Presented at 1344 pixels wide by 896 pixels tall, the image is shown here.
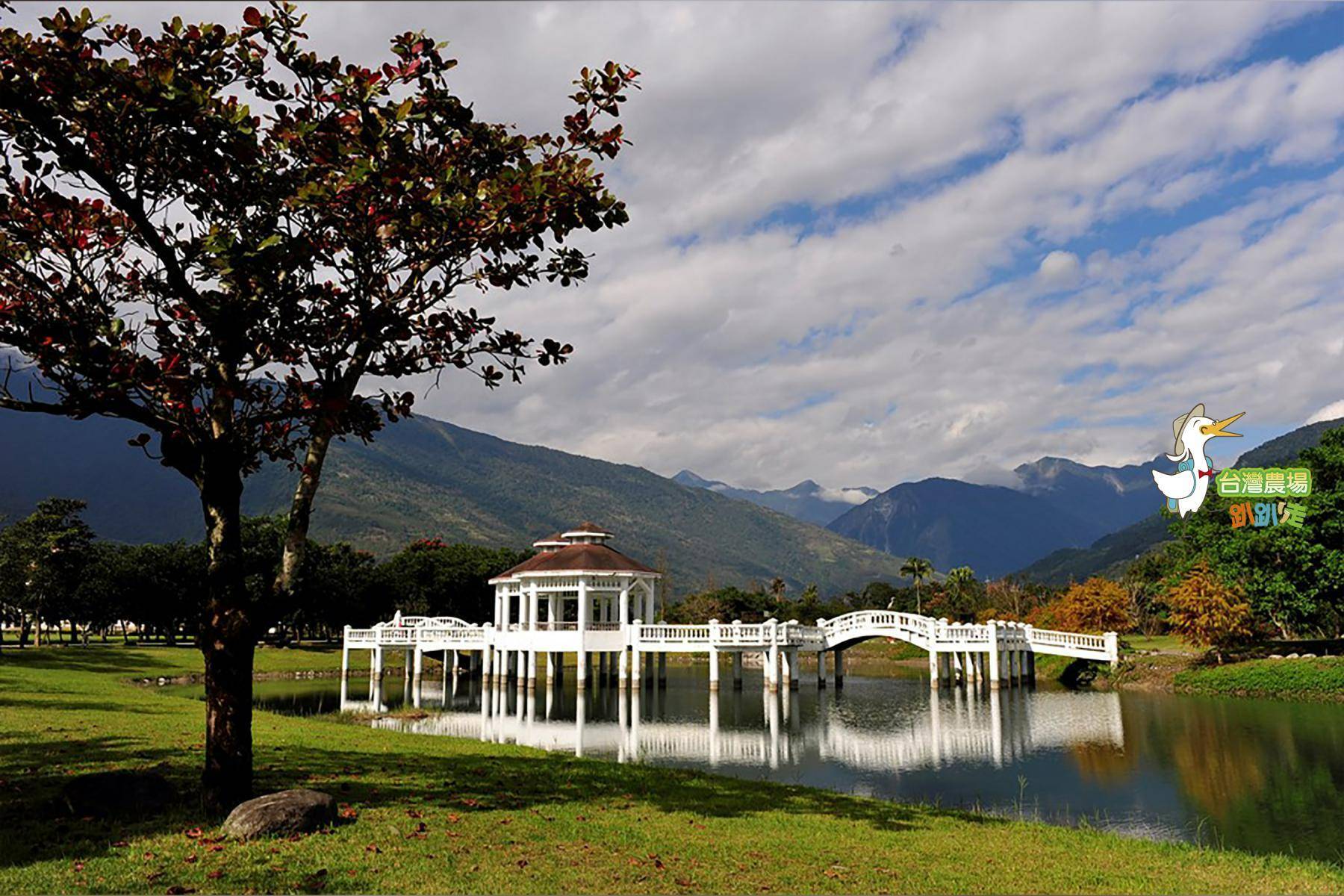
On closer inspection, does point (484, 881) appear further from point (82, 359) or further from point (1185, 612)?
point (1185, 612)

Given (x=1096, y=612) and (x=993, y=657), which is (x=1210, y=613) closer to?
(x=993, y=657)

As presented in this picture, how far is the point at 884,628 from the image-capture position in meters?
47.6

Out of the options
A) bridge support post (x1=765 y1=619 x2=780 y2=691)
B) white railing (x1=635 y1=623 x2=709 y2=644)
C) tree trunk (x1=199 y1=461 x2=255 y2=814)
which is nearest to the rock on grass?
tree trunk (x1=199 y1=461 x2=255 y2=814)

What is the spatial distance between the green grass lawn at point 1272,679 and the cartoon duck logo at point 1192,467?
8.05m

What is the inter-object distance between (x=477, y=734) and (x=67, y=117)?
2356cm

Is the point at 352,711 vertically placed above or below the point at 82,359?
below

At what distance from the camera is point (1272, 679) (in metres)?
39.1

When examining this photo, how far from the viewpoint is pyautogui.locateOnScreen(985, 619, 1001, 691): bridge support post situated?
44.2m

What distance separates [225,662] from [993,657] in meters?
40.2

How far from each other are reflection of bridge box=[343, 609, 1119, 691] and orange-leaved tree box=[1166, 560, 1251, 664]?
4.25m

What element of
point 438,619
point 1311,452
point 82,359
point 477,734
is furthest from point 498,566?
point 82,359

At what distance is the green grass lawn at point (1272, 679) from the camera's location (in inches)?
1468

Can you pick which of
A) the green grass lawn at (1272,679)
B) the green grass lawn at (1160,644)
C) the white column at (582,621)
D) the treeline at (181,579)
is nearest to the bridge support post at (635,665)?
the white column at (582,621)

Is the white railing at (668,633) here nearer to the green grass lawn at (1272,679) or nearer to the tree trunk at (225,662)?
the green grass lawn at (1272,679)
